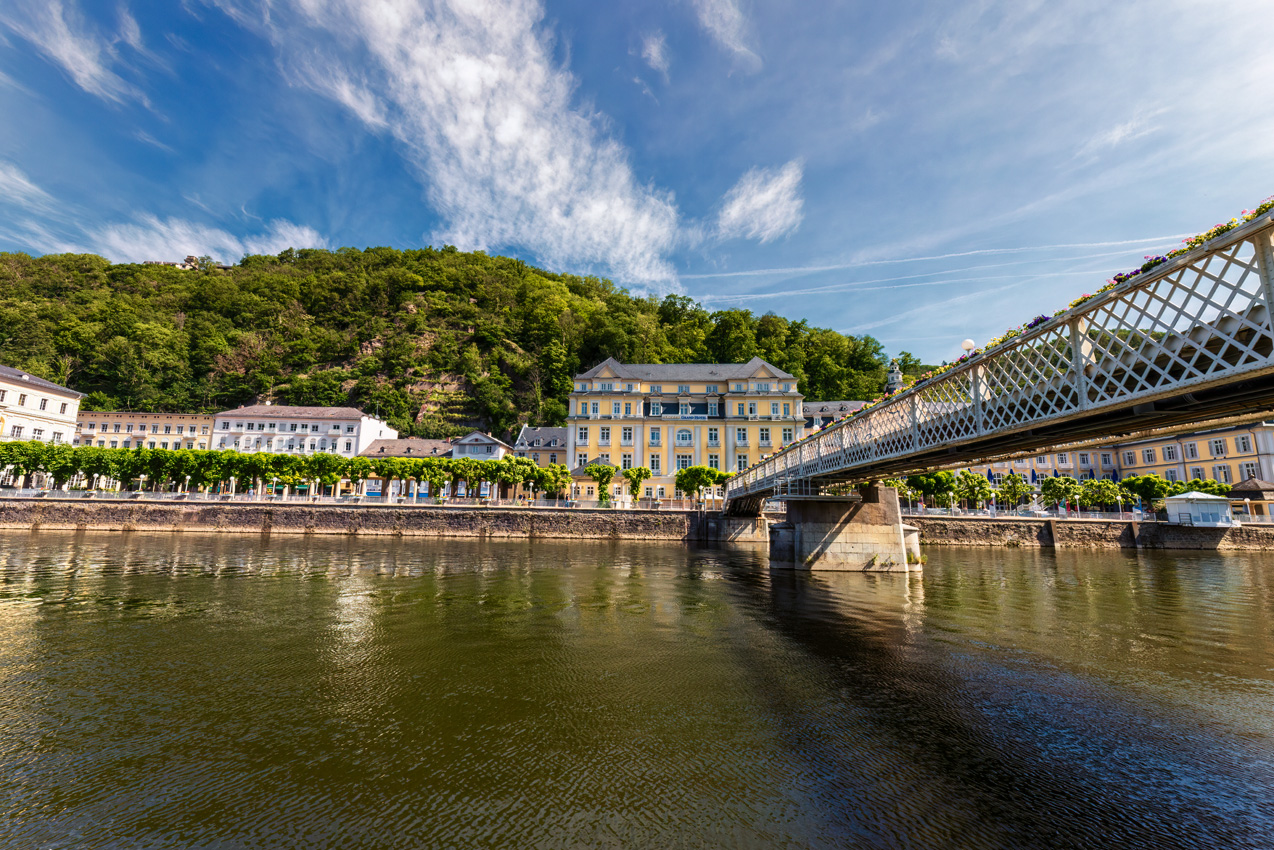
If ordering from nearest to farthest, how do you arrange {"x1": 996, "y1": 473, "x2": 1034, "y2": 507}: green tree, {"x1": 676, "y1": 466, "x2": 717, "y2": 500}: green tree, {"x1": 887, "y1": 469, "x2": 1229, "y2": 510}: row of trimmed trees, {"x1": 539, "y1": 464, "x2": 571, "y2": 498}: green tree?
{"x1": 887, "y1": 469, "x2": 1229, "y2": 510}: row of trimmed trees, {"x1": 676, "y1": 466, "x2": 717, "y2": 500}: green tree, {"x1": 996, "y1": 473, "x2": 1034, "y2": 507}: green tree, {"x1": 539, "y1": 464, "x2": 571, "y2": 498}: green tree

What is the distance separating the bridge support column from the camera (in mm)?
28312

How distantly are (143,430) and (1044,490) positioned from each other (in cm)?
12292

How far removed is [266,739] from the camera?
25.2 feet

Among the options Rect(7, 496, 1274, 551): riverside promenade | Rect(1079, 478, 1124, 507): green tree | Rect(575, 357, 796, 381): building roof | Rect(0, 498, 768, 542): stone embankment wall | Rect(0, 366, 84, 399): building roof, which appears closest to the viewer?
Rect(0, 498, 768, 542): stone embankment wall

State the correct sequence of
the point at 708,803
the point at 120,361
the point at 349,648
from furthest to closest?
the point at 120,361 → the point at 349,648 → the point at 708,803

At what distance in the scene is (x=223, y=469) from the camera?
54.3 metres

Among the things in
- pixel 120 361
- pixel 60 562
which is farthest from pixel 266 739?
pixel 120 361

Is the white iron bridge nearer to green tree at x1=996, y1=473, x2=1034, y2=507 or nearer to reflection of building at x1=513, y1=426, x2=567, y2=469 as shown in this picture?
green tree at x1=996, y1=473, x2=1034, y2=507

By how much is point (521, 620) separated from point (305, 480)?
177 ft

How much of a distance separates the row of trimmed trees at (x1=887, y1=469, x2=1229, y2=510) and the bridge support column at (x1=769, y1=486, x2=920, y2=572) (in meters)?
24.9

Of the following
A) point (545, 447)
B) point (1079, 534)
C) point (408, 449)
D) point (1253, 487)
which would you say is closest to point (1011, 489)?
point (1079, 534)

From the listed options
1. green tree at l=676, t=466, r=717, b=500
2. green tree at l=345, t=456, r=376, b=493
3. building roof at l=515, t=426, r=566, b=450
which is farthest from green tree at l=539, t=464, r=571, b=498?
green tree at l=345, t=456, r=376, b=493

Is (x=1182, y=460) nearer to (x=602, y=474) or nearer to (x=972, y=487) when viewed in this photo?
(x=972, y=487)

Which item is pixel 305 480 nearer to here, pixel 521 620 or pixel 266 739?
pixel 521 620
